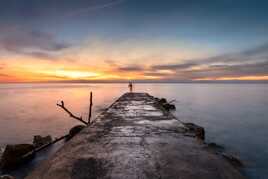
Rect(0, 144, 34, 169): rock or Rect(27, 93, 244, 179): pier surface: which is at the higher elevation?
Rect(27, 93, 244, 179): pier surface

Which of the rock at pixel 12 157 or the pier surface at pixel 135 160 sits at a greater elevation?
the pier surface at pixel 135 160

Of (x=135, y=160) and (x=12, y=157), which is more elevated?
(x=135, y=160)

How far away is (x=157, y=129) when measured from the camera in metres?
6.45

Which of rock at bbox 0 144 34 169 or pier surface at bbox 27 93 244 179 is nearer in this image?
pier surface at bbox 27 93 244 179

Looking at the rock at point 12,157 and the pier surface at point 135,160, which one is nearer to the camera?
the pier surface at point 135,160

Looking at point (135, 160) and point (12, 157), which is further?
point (12, 157)

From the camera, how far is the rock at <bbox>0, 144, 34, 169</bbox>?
10211mm

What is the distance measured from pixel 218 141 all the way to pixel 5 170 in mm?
16699

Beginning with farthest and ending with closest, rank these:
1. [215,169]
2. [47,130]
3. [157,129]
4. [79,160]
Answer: [47,130] < [157,129] < [79,160] < [215,169]

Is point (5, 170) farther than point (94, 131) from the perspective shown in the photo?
Yes

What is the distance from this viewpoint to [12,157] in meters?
10.3

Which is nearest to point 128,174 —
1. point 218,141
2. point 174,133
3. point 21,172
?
point 174,133

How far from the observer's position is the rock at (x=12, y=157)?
10.2m

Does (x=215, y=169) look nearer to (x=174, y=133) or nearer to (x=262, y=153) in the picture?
(x=174, y=133)
